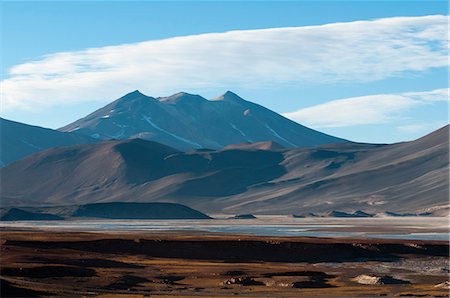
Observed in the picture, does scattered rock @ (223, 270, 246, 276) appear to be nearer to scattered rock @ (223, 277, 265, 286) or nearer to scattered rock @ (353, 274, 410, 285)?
scattered rock @ (223, 277, 265, 286)

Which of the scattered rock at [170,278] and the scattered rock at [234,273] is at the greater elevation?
the scattered rock at [170,278]

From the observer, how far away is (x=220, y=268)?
7100cm

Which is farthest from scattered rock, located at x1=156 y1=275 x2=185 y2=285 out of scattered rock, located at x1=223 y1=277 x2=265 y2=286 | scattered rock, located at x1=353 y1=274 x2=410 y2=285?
scattered rock, located at x1=353 y1=274 x2=410 y2=285

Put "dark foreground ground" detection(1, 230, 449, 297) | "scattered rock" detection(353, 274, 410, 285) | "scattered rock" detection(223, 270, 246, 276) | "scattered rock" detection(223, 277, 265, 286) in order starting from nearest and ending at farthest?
"dark foreground ground" detection(1, 230, 449, 297) → "scattered rock" detection(223, 277, 265, 286) → "scattered rock" detection(353, 274, 410, 285) → "scattered rock" detection(223, 270, 246, 276)

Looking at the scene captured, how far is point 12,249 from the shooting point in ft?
251

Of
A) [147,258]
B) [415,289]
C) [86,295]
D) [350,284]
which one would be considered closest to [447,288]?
[415,289]

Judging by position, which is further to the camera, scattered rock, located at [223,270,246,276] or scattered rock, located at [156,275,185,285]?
scattered rock, located at [223,270,246,276]

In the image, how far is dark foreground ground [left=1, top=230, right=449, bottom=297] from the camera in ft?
181

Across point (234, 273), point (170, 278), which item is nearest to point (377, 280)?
point (234, 273)

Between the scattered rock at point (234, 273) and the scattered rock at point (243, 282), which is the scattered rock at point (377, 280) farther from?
the scattered rock at point (234, 273)

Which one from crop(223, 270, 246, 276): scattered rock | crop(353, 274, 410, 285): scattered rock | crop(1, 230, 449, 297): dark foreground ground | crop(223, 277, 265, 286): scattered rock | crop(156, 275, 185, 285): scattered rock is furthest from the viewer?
crop(223, 270, 246, 276): scattered rock

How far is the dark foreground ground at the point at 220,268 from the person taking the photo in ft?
181

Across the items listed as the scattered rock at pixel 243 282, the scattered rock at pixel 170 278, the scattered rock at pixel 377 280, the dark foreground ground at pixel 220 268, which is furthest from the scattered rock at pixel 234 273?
the scattered rock at pixel 377 280

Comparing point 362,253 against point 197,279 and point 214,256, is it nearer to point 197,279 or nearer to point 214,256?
point 214,256
